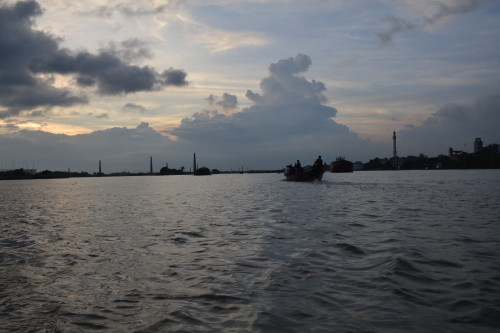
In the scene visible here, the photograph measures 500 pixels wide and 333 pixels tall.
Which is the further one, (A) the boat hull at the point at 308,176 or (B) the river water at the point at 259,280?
(A) the boat hull at the point at 308,176

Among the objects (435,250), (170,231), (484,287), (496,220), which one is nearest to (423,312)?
(484,287)

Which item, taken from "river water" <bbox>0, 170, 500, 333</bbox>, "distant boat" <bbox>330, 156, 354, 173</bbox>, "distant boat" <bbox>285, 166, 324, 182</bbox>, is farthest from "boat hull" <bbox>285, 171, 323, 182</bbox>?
"distant boat" <bbox>330, 156, 354, 173</bbox>

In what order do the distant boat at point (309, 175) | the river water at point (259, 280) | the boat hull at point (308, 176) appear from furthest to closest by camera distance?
1. the boat hull at point (308, 176)
2. the distant boat at point (309, 175)
3. the river water at point (259, 280)

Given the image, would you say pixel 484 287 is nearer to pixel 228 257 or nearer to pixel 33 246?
pixel 228 257

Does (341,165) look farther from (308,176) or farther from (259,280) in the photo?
(259,280)

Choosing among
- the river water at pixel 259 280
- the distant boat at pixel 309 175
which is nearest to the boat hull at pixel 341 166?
the distant boat at pixel 309 175

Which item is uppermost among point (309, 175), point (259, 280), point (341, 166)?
point (341, 166)

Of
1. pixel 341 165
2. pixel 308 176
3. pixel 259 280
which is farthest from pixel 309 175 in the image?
pixel 341 165

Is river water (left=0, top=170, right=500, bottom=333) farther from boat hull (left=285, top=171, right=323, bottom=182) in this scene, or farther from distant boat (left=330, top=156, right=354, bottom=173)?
distant boat (left=330, top=156, right=354, bottom=173)

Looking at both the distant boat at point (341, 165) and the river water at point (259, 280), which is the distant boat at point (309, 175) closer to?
the river water at point (259, 280)

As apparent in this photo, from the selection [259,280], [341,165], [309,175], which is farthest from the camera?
[341,165]

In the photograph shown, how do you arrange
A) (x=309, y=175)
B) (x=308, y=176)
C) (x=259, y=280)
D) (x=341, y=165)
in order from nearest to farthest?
1. (x=259, y=280)
2. (x=309, y=175)
3. (x=308, y=176)
4. (x=341, y=165)

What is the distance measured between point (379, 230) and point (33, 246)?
12.7 meters

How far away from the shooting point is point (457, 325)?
500 cm
